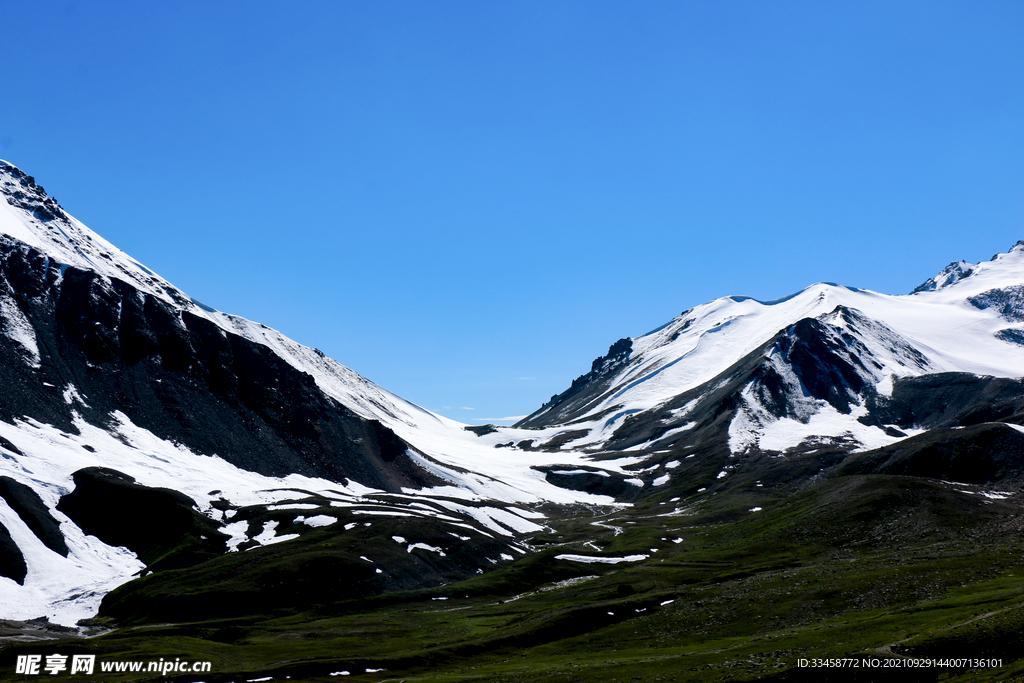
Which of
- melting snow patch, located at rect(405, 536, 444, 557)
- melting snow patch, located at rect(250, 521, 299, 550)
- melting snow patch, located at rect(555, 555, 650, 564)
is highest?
melting snow patch, located at rect(250, 521, 299, 550)

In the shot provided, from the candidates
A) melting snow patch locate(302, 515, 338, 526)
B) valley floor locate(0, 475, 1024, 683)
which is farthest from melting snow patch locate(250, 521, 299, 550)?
valley floor locate(0, 475, 1024, 683)

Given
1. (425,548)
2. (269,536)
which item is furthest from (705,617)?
(269,536)

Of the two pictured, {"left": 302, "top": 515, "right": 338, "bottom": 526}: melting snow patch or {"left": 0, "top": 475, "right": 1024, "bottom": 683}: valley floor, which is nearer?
{"left": 0, "top": 475, "right": 1024, "bottom": 683}: valley floor

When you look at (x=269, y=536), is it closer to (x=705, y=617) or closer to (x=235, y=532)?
(x=235, y=532)

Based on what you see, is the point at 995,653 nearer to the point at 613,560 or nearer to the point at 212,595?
A: the point at 613,560

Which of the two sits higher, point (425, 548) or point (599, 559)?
point (425, 548)

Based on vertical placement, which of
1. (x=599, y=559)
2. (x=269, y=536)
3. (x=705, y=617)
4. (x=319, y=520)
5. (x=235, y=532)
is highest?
(x=319, y=520)

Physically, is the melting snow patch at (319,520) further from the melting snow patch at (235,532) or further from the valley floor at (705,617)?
the valley floor at (705,617)

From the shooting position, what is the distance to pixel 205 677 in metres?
80.5

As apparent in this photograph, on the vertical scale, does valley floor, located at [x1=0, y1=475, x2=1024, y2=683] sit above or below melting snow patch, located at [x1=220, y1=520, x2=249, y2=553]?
below

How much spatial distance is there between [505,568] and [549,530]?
48.0 meters

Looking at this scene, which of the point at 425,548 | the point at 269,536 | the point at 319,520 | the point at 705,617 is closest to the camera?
the point at 705,617

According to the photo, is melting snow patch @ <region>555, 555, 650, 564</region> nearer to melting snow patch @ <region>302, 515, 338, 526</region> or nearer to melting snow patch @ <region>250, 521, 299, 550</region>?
melting snow patch @ <region>302, 515, 338, 526</region>

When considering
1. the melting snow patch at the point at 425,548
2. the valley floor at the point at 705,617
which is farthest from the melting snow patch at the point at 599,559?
the melting snow patch at the point at 425,548
